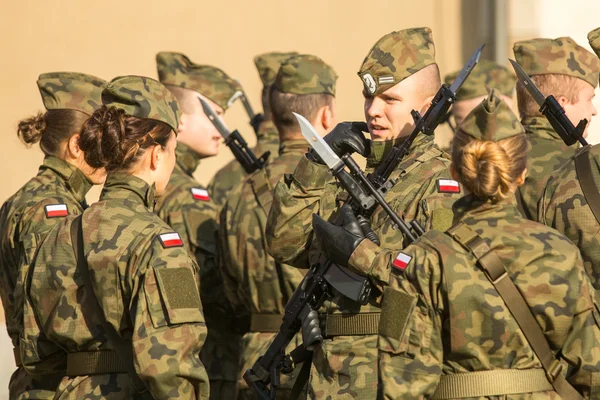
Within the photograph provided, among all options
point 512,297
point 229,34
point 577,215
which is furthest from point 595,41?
point 229,34

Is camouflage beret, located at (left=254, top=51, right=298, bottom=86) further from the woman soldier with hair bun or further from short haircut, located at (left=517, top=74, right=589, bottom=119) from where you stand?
the woman soldier with hair bun

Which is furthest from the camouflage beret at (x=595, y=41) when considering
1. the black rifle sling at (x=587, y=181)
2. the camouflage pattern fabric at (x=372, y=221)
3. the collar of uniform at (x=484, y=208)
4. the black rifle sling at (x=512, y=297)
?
the black rifle sling at (x=512, y=297)

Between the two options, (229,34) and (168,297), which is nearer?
(168,297)

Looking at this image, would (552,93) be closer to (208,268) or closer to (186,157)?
(208,268)

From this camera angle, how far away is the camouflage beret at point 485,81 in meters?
7.70

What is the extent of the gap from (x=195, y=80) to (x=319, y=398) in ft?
10.5

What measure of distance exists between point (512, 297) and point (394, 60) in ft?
4.90

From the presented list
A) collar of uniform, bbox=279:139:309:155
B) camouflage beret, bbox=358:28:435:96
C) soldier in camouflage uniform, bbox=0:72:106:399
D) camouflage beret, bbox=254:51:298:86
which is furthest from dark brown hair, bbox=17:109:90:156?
camouflage beret, bbox=254:51:298:86

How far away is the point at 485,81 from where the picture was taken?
25.7 feet

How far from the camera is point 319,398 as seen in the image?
4.46 m

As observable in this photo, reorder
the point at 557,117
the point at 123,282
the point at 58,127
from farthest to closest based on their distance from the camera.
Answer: the point at 58,127 < the point at 557,117 < the point at 123,282

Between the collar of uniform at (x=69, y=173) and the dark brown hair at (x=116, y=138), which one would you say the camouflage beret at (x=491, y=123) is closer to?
the dark brown hair at (x=116, y=138)

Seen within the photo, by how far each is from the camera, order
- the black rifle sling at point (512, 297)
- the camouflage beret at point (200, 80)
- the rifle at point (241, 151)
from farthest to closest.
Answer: the camouflage beret at point (200, 80)
the rifle at point (241, 151)
the black rifle sling at point (512, 297)

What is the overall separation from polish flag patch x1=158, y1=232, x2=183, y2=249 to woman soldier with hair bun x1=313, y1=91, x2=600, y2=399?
2.60 ft
